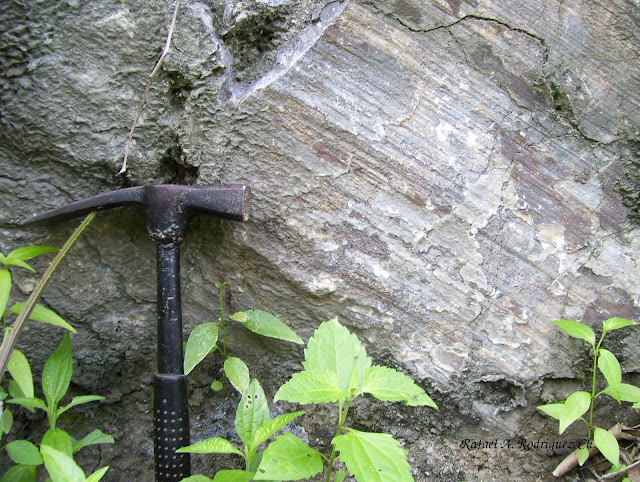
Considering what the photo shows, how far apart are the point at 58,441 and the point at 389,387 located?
0.88 metres

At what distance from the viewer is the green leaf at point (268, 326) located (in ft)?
5.15

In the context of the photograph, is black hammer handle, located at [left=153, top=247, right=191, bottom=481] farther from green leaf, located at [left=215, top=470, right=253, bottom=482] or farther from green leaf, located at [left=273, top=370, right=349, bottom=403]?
green leaf, located at [left=273, top=370, right=349, bottom=403]

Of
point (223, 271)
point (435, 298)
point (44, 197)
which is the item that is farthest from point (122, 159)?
point (435, 298)

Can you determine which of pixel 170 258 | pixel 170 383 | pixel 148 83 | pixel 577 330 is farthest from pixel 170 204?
pixel 577 330

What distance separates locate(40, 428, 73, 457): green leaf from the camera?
136 centimetres

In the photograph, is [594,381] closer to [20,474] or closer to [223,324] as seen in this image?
[223,324]

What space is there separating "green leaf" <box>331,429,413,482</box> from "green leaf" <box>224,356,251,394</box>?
0.46 m

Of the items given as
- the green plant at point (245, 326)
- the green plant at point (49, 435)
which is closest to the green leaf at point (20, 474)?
the green plant at point (49, 435)

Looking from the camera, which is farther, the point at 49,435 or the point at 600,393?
the point at 600,393

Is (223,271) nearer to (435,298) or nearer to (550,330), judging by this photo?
(435,298)

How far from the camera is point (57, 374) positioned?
58.6 inches

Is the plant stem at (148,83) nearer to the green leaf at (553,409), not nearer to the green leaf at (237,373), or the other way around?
the green leaf at (237,373)

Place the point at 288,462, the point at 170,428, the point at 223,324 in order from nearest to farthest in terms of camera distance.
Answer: the point at 288,462 → the point at 170,428 → the point at 223,324

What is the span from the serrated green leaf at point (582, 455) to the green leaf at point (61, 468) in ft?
4.57
